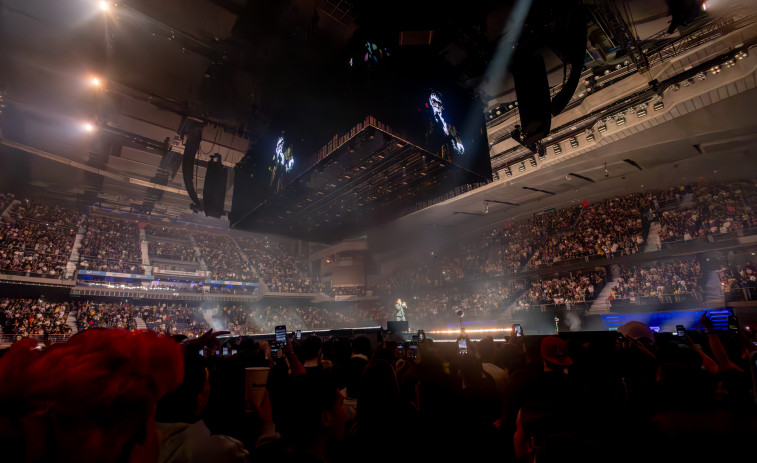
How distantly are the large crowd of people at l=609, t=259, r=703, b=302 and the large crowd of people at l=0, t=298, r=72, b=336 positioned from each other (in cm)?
2658

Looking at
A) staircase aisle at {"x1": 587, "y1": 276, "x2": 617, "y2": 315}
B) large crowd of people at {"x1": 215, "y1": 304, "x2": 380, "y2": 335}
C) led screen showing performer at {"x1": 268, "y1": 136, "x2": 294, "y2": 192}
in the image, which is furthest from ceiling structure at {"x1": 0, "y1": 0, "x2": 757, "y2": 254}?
large crowd of people at {"x1": 215, "y1": 304, "x2": 380, "y2": 335}

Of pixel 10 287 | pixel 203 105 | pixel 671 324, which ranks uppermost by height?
pixel 203 105

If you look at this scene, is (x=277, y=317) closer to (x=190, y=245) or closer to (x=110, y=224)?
(x=190, y=245)

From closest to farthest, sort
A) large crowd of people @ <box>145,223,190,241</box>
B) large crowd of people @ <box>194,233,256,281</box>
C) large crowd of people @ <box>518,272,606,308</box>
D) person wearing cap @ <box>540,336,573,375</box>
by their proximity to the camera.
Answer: person wearing cap @ <box>540,336,573,375</box> → large crowd of people @ <box>518,272,606,308</box> → large crowd of people @ <box>194,233,256,281</box> → large crowd of people @ <box>145,223,190,241</box>

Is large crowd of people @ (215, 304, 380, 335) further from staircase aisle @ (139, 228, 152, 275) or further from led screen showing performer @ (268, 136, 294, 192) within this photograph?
led screen showing performer @ (268, 136, 294, 192)

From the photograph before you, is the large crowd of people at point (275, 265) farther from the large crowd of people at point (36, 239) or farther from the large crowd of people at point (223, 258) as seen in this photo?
the large crowd of people at point (36, 239)

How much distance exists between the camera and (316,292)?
94.6 feet

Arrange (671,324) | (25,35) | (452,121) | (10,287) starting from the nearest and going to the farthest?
(452,121) → (25,35) → (671,324) → (10,287)

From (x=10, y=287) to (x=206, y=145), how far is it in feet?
52.2

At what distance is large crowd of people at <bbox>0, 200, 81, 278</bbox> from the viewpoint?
1652 centimetres

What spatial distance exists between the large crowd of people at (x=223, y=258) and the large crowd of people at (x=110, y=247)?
182 inches

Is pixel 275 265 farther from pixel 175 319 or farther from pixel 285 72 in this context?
pixel 285 72

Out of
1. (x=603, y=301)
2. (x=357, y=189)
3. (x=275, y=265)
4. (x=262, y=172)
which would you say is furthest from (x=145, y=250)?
(x=603, y=301)

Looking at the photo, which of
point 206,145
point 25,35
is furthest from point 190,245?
point 25,35
